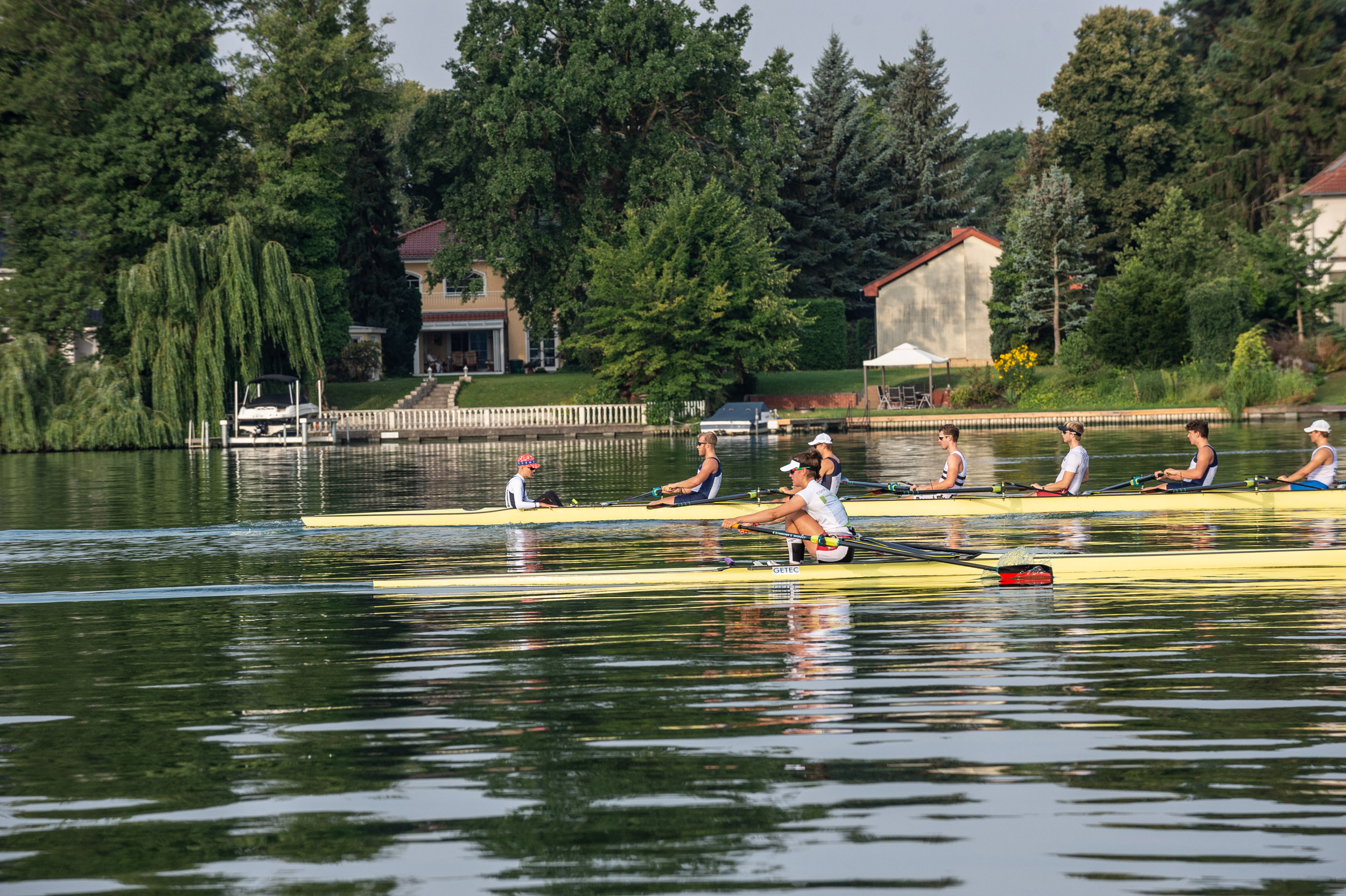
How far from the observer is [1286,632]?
34.3 feet

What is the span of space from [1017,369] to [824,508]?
40.8 metres

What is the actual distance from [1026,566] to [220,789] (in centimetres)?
847

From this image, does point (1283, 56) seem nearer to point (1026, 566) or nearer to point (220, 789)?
point (1026, 566)

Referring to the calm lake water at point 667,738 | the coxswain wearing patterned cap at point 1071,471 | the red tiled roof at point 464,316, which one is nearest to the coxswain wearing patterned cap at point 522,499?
the calm lake water at point 667,738

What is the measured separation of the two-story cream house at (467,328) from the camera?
239ft

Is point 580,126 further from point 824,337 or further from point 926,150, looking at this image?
point 926,150

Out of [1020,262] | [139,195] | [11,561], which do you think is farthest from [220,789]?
[1020,262]

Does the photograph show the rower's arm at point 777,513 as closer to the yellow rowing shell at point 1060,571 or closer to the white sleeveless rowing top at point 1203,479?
the yellow rowing shell at point 1060,571

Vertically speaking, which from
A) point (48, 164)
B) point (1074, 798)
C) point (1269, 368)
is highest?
point (48, 164)

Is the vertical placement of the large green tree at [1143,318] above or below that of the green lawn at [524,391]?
above

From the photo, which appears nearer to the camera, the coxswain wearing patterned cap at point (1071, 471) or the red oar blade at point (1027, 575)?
the red oar blade at point (1027, 575)

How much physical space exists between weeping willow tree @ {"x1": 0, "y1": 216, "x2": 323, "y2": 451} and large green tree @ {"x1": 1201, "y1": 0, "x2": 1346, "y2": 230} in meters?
43.2

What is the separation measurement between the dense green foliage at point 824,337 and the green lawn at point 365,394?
19.3 meters

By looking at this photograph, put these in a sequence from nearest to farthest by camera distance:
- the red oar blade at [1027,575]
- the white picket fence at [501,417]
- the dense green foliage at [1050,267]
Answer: the red oar blade at [1027,575], the white picket fence at [501,417], the dense green foliage at [1050,267]
